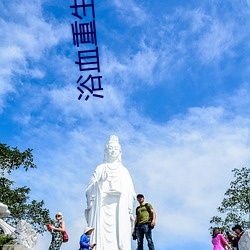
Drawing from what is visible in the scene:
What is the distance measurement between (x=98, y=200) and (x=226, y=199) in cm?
773

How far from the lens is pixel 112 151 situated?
571 inches

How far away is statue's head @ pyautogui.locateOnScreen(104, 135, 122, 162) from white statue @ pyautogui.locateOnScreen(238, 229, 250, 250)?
561 centimetres

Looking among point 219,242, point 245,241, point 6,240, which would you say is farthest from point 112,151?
point 245,241

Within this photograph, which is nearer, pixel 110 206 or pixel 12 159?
pixel 110 206

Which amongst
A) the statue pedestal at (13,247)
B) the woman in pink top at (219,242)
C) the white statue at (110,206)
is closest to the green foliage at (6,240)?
the statue pedestal at (13,247)

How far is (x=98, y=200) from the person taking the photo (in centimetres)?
1382

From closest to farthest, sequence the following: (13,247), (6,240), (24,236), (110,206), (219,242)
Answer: (219,242) → (13,247) → (24,236) → (6,240) → (110,206)

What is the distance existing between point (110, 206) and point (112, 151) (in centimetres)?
165

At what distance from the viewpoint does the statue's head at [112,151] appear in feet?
47.6

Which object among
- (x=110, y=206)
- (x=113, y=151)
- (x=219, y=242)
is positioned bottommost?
(x=219, y=242)

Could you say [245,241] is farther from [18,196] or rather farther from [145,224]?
[18,196]

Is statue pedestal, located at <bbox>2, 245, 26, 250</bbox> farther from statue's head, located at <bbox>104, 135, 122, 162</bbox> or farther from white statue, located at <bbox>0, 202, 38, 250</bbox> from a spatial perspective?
statue's head, located at <bbox>104, 135, 122, 162</bbox>

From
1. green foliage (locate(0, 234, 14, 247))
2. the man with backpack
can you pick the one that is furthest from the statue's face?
green foliage (locate(0, 234, 14, 247))

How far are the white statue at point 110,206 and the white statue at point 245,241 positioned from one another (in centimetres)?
445
